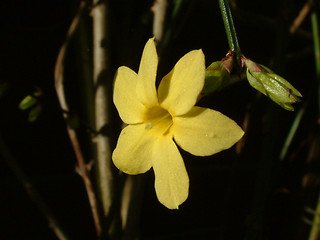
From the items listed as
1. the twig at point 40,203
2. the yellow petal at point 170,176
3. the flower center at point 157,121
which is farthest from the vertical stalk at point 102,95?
the yellow petal at point 170,176

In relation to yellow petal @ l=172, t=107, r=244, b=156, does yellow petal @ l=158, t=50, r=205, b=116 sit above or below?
above

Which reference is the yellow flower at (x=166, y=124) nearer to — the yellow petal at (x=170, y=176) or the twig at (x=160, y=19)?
the yellow petal at (x=170, y=176)

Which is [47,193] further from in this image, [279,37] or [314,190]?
[314,190]

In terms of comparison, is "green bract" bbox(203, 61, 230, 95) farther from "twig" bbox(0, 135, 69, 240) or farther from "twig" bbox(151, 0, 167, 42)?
"twig" bbox(0, 135, 69, 240)

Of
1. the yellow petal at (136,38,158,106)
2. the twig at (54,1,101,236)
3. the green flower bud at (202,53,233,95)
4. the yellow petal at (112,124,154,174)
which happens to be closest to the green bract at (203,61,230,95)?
the green flower bud at (202,53,233,95)

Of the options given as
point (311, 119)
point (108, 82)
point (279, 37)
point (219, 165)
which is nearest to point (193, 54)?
point (108, 82)

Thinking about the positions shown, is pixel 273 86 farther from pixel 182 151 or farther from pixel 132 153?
pixel 182 151
